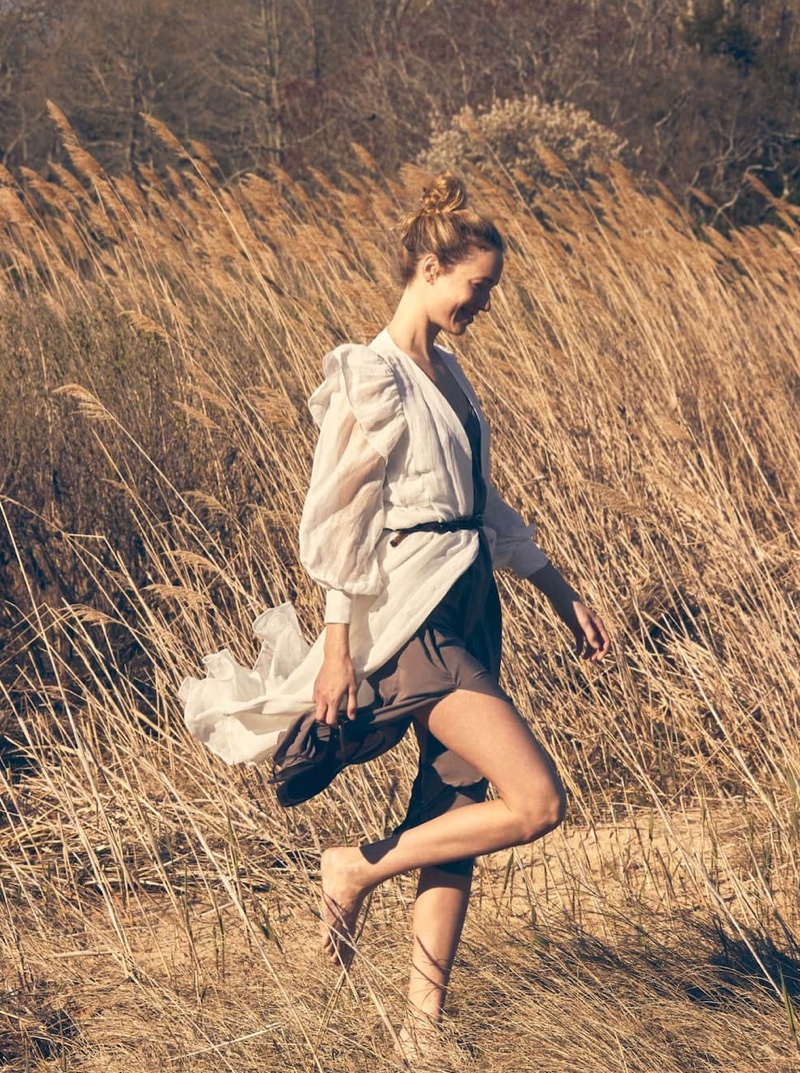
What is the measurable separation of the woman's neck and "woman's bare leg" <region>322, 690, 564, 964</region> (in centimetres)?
59

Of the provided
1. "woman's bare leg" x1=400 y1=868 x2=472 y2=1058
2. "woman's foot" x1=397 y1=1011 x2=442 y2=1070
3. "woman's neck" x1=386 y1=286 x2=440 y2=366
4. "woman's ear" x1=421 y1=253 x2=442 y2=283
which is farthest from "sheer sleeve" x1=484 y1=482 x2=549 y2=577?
"woman's foot" x1=397 y1=1011 x2=442 y2=1070

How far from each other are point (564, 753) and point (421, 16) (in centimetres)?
1909

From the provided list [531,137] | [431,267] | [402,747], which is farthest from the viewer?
[531,137]

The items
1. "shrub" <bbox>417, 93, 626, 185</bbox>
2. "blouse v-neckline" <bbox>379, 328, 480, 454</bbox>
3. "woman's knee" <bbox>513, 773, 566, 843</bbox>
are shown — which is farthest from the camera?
"shrub" <bbox>417, 93, 626, 185</bbox>

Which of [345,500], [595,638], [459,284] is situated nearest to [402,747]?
[595,638]

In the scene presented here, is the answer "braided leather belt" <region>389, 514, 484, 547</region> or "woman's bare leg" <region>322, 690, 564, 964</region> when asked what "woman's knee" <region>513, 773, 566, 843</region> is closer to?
"woman's bare leg" <region>322, 690, 564, 964</region>

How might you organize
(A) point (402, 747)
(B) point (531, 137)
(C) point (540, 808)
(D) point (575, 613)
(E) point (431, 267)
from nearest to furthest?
(C) point (540, 808)
(E) point (431, 267)
(D) point (575, 613)
(A) point (402, 747)
(B) point (531, 137)

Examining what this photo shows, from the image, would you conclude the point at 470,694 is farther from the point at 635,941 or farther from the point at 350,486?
the point at 635,941

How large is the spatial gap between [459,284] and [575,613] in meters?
0.65

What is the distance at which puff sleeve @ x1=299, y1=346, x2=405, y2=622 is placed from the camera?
2.22 metres

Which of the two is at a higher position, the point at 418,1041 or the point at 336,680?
the point at 336,680

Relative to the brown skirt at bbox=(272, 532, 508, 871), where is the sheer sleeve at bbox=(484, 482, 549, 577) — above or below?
above

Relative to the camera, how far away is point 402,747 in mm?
3453

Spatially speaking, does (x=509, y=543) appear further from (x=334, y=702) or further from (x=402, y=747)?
(x=402, y=747)
